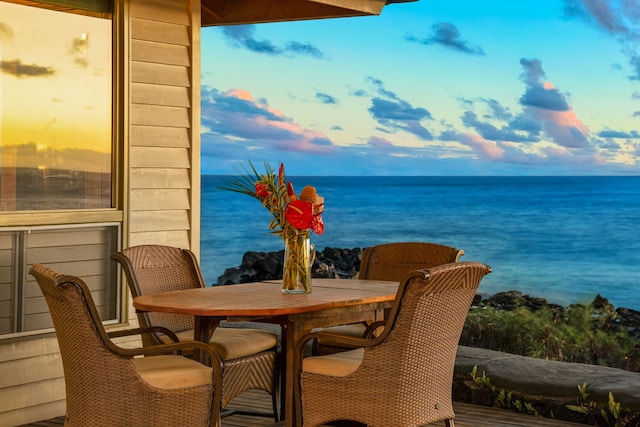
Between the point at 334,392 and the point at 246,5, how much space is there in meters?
3.55

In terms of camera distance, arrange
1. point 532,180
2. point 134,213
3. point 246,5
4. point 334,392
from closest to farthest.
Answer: point 334,392 → point 134,213 → point 246,5 → point 532,180

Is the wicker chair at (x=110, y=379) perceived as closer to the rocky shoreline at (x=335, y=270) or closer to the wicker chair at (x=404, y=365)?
the wicker chair at (x=404, y=365)

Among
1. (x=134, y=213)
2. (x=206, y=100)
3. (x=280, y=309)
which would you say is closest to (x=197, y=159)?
(x=134, y=213)

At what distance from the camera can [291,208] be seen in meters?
4.60

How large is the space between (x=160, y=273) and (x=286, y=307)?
4.21 feet

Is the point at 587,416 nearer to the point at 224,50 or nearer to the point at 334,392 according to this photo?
the point at 334,392

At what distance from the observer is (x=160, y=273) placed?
523 centimetres

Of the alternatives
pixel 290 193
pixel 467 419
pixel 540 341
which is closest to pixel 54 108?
pixel 290 193

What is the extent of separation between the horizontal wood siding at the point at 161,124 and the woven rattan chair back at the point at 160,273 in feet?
2.02

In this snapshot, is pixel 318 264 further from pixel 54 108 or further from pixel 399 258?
pixel 54 108

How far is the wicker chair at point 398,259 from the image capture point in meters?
5.45

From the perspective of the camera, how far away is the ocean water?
2153cm

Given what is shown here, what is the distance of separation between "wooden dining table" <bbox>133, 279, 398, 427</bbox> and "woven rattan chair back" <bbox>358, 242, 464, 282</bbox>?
0.62 m

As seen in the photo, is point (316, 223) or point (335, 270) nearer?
point (316, 223)
